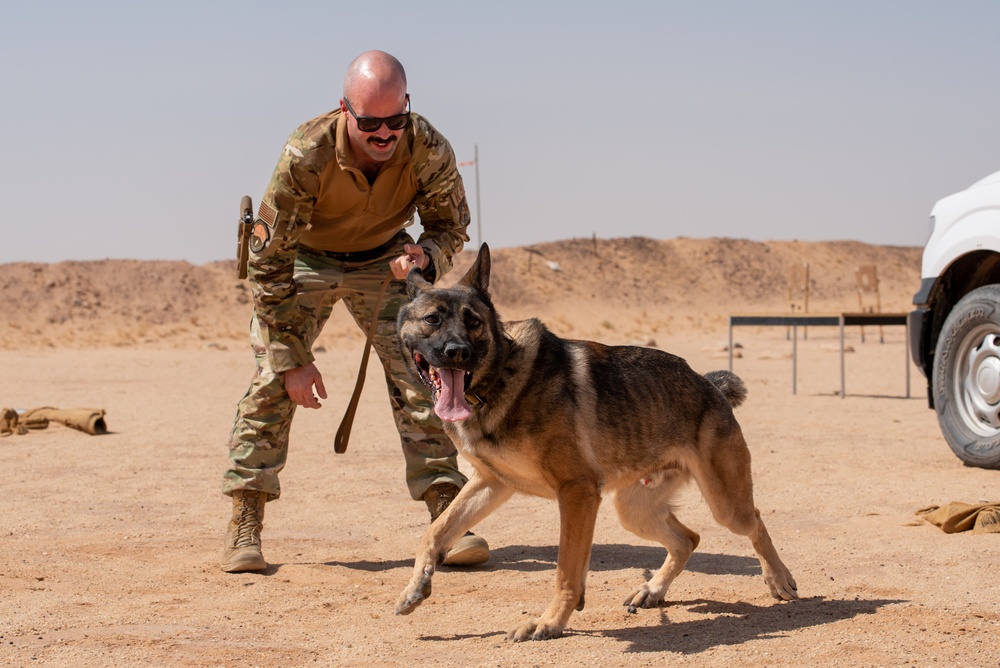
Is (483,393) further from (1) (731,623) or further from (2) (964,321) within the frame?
(2) (964,321)

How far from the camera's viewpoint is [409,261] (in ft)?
19.1

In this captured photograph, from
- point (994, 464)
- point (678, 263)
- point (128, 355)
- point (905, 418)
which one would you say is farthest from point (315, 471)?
point (678, 263)

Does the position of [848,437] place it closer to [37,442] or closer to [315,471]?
[315,471]

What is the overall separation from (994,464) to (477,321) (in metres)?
5.36

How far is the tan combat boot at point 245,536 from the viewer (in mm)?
6074

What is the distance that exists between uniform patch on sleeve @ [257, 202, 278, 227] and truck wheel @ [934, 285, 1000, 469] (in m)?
5.65

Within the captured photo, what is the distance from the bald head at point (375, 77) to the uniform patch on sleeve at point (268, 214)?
2.43ft

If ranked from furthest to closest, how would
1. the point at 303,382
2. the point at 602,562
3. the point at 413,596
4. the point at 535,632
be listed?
the point at 602,562, the point at 303,382, the point at 413,596, the point at 535,632

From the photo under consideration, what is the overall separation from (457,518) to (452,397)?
26.8 inches

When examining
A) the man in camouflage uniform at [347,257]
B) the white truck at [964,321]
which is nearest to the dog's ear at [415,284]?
the man in camouflage uniform at [347,257]

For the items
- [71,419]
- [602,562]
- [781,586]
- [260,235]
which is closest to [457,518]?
[602,562]

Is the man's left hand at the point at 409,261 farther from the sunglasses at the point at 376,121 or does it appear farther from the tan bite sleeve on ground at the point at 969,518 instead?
the tan bite sleeve on ground at the point at 969,518

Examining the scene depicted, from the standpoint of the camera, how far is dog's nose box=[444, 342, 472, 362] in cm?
480

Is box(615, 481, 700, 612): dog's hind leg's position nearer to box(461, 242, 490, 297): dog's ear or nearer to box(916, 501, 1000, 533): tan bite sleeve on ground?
box(461, 242, 490, 297): dog's ear
